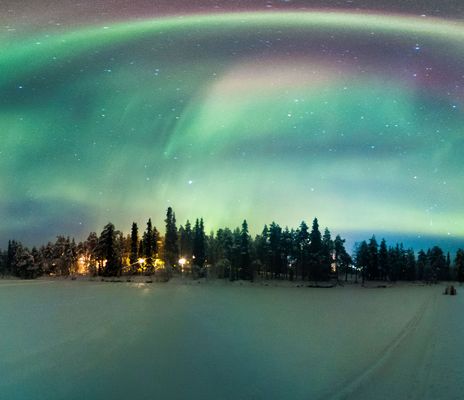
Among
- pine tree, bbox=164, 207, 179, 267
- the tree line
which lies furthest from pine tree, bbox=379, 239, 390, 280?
pine tree, bbox=164, 207, 179, 267

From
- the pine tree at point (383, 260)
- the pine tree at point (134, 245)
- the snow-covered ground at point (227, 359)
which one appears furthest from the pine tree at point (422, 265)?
the snow-covered ground at point (227, 359)

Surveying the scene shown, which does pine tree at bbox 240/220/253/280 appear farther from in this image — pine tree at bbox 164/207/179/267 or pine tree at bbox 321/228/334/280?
pine tree at bbox 164/207/179/267

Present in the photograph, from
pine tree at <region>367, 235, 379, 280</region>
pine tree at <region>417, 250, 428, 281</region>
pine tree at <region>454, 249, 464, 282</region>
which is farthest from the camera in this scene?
pine tree at <region>417, 250, 428, 281</region>

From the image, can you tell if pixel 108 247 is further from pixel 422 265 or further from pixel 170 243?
pixel 422 265

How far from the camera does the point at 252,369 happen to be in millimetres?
12125

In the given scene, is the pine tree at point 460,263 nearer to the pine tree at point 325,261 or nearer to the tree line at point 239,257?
the tree line at point 239,257

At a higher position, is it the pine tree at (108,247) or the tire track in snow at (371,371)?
the pine tree at (108,247)

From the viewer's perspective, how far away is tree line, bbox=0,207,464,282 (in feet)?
381

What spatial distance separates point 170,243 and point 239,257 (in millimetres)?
27303

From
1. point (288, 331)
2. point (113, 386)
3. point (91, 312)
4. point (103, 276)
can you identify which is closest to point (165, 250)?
point (103, 276)

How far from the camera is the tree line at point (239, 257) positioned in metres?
116

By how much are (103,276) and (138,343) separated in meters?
104

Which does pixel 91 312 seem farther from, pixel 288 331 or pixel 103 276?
pixel 103 276

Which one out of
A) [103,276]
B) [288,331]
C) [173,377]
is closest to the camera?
[173,377]
